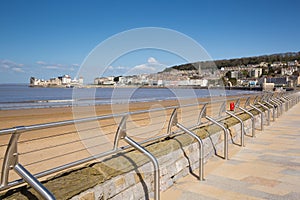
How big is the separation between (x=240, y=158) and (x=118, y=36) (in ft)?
10.8

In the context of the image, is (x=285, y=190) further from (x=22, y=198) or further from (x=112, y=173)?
(x=22, y=198)

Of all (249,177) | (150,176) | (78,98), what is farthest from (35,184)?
(78,98)

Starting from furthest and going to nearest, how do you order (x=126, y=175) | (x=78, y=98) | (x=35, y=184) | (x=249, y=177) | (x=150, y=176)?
1. (x=78, y=98)
2. (x=249, y=177)
3. (x=150, y=176)
4. (x=126, y=175)
5. (x=35, y=184)

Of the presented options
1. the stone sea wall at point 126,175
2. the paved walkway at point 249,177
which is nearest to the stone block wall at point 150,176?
the stone sea wall at point 126,175

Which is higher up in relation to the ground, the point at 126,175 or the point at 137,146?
the point at 137,146

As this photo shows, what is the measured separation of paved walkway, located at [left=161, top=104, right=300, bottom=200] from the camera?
3713mm

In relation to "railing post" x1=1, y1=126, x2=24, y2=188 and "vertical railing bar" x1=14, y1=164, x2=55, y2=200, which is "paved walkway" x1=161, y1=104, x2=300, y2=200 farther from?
"railing post" x1=1, y1=126, x2=24, y2=188

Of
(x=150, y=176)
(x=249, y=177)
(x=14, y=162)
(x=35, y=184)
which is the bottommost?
(x=249, y=177)

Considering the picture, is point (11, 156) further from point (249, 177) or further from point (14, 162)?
point (249, 177)

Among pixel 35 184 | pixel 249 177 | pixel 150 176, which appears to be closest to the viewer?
pixel 35 184

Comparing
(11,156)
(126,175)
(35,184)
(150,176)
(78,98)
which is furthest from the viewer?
(78,98)

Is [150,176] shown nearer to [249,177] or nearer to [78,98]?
[249,177]

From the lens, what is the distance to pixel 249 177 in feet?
14.4

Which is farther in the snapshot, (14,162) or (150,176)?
(150,176)
